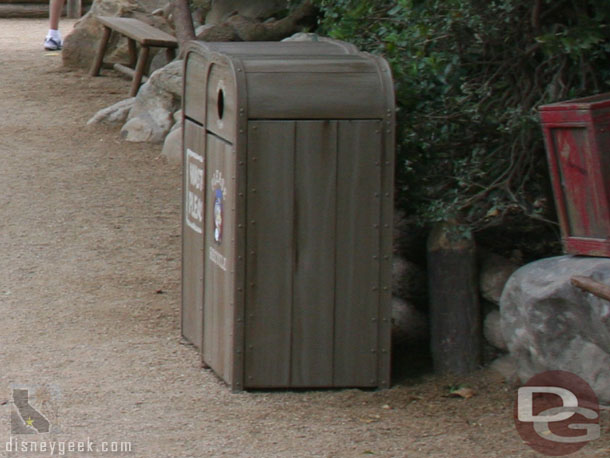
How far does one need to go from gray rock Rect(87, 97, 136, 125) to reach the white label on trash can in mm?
4980

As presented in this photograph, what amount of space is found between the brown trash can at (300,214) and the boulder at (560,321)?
502 mm

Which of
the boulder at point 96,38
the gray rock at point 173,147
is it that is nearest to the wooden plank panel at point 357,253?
the gray rock at point 173,147

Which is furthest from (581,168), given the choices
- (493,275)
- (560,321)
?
(493,275)

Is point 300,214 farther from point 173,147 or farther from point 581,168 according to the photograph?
point 173,147

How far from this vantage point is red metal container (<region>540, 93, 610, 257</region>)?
4.08 m

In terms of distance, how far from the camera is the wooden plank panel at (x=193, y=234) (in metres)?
4.73

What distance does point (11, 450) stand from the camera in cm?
383

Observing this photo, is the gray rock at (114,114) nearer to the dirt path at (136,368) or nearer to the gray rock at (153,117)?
the gray rock at (153,117)

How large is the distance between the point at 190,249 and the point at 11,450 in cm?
137

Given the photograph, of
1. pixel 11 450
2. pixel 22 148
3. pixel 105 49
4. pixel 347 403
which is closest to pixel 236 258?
pixel 347 403

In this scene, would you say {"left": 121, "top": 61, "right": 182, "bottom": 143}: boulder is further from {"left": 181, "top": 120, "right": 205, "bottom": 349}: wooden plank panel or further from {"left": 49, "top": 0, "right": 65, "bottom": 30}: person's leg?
{"left": 181, "top": 120, "right": 205, "bottom": 349}: wooden plank panel

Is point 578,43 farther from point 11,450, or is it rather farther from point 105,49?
point 105,49

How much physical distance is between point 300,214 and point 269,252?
0.60ft

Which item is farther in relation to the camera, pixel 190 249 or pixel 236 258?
pixel 190 249
